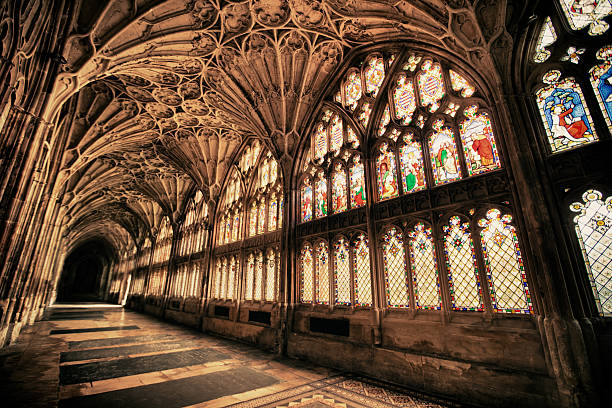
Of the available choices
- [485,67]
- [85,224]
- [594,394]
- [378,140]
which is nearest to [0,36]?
[378,140]

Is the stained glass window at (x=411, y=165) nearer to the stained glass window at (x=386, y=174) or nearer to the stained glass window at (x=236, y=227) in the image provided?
the stained glass window at (x=386, y=174)

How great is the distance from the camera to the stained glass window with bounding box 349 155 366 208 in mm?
8133

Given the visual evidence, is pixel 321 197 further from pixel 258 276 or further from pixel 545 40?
pixel 545 40

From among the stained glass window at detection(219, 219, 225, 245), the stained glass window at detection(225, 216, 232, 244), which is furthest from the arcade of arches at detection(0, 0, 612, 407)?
the stained glass window at detection(219, 219, 225, 245)

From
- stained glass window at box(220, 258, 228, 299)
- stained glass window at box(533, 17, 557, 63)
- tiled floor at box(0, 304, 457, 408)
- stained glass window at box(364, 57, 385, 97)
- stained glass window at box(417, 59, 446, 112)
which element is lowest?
tiled floor at box(0, 304, 457, 408)

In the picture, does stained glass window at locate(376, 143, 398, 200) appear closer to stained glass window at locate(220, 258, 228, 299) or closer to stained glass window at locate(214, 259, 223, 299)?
stained glass window at locate(220, 258, 228, 299)

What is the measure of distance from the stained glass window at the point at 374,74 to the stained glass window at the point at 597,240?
588cm

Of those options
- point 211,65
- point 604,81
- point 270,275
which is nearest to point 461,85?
point 604,81

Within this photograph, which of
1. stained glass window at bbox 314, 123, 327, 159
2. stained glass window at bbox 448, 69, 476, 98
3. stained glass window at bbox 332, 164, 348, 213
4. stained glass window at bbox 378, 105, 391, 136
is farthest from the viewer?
stained glass window at bbox 314, 123, 327, 159

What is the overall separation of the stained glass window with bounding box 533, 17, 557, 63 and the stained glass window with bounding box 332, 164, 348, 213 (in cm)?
525

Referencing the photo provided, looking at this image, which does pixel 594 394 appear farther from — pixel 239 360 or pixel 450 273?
pixel 239 360

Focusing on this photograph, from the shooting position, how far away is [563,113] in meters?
4.90

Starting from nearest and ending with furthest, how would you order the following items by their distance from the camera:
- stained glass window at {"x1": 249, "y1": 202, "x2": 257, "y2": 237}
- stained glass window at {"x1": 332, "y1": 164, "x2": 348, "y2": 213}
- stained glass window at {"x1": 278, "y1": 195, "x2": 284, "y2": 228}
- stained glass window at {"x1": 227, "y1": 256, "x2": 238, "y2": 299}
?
stained glass window at {"x1": 332, "y1": 164, "x2": 348, "y2": 213}
stained glass window at {"x1": 278, "y1": 195, "x2": 284, "y2": 228}
stained glass window at {"x1": 249, "y1": 202, "x2": 257, "y2": 237}
stained glass window at {"x1": 227, "y1": 256, "x2": 238, "y2": 299}

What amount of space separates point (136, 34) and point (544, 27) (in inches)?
405
